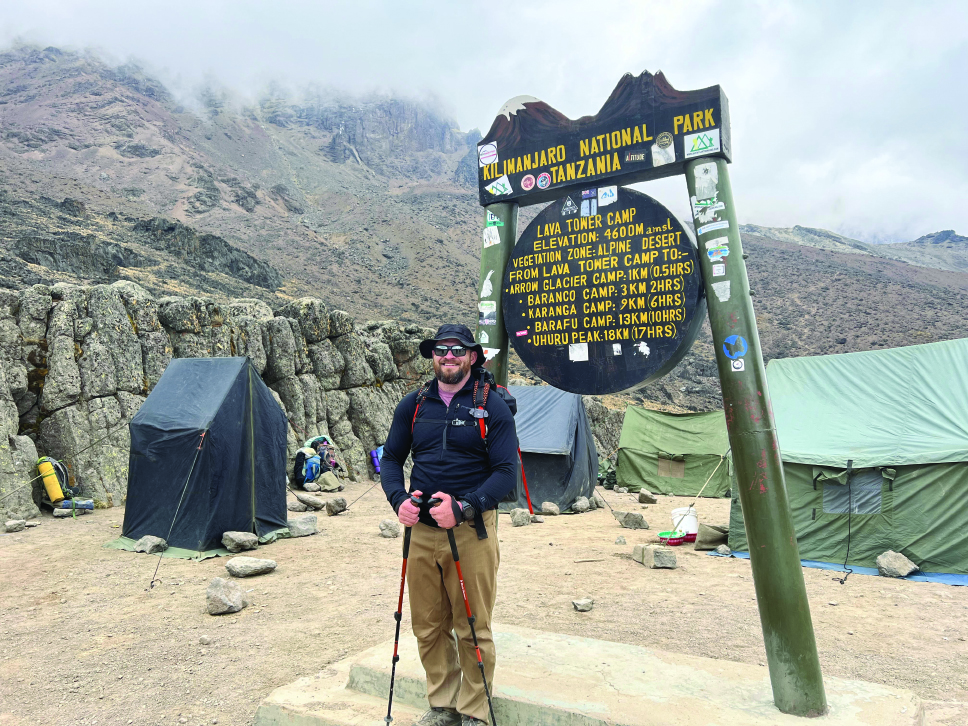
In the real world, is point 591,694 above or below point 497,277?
below

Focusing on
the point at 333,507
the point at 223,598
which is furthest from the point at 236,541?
the point at 333,507

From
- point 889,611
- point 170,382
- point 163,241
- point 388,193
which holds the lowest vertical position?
point 889,611

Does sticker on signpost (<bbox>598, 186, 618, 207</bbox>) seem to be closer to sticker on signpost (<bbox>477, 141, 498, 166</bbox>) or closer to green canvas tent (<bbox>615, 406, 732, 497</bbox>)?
sticker on signpost (<bbox>477, 141, 498, 166</bbox>)

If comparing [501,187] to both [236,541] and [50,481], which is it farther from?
[50,481]

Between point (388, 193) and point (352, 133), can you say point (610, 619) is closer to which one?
point (388, 193)

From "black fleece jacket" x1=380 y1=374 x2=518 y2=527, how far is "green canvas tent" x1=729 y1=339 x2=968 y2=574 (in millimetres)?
5532

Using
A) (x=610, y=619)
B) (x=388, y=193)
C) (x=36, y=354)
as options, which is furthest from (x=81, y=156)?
(x=610, y=619)

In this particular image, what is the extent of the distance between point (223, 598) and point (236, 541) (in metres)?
2.35

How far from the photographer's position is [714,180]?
3.06 metres

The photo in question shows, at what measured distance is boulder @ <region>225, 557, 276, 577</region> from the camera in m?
6.84

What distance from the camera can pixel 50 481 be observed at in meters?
9.44

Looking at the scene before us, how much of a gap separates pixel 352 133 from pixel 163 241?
8339 cm

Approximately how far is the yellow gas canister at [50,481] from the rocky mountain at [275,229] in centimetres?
790

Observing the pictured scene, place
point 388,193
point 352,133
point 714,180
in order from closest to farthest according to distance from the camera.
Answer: point 714,180
point 388,193
point 352,133
